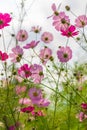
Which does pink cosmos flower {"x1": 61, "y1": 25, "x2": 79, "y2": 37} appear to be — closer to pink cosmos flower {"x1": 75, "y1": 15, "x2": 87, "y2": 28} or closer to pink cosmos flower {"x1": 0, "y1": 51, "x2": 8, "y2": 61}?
pink cosmos flower {"x1": 75, "y1": 15, "x2": 87, "y2": 28}

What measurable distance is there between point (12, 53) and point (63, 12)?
1.13 feet

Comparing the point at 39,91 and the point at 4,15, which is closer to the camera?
the point at 39,91

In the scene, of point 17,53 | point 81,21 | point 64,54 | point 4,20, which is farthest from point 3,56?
point 81,21

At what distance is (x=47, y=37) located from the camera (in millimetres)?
2004

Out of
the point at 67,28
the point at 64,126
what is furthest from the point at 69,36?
the point at 64,126

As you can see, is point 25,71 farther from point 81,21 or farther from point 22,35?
point 81,21

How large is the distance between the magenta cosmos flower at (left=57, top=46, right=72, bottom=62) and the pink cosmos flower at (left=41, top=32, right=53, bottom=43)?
214 millimetres

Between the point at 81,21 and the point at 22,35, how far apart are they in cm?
30

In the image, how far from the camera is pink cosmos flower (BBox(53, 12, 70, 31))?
73.9 inches

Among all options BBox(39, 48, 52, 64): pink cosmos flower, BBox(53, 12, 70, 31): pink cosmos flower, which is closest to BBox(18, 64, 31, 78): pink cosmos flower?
BBox(39, 48, 52, 64): pink cosmos flower

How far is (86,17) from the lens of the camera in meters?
1.95

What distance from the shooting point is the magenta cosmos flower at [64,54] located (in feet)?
5.80

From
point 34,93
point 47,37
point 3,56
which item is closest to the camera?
point 34,93

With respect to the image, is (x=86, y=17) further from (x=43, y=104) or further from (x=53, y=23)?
(x=43, y=104)
